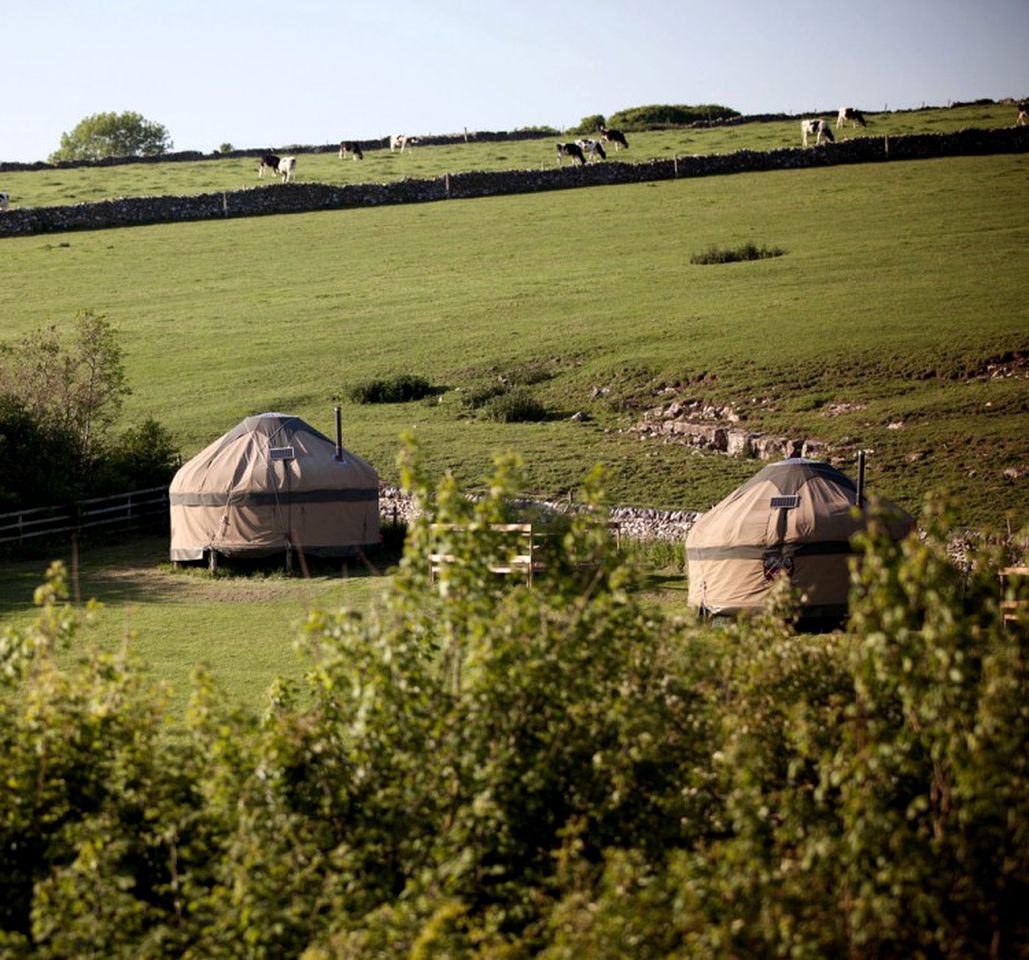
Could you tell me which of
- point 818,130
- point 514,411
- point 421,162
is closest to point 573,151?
point 421,162

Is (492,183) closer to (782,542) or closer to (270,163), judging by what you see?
(270,163)

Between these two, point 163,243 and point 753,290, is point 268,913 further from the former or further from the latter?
point 163,243

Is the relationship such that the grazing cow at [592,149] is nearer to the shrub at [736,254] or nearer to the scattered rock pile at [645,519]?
the shrub at [736,254]

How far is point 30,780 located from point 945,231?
3447cm

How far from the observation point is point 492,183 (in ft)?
159

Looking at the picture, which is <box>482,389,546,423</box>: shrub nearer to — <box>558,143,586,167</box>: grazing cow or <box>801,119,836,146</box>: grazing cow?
<box>558,143,586,167</box>: grazing cow

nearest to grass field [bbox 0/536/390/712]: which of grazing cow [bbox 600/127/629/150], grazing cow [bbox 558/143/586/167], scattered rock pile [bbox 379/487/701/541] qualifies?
scattered rock pile [bbox 379/487/701/541]

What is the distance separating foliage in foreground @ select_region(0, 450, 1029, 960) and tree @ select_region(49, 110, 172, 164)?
97.5 metres

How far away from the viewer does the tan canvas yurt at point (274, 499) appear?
21.6 m

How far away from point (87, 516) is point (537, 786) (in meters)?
18.5

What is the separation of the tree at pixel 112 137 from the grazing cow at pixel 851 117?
60.0 meters

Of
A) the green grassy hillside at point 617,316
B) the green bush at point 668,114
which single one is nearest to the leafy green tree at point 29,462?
the green grassy hillside at point 617,316

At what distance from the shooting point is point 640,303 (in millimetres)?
34719

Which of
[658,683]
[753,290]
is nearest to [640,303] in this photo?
[753,290]
